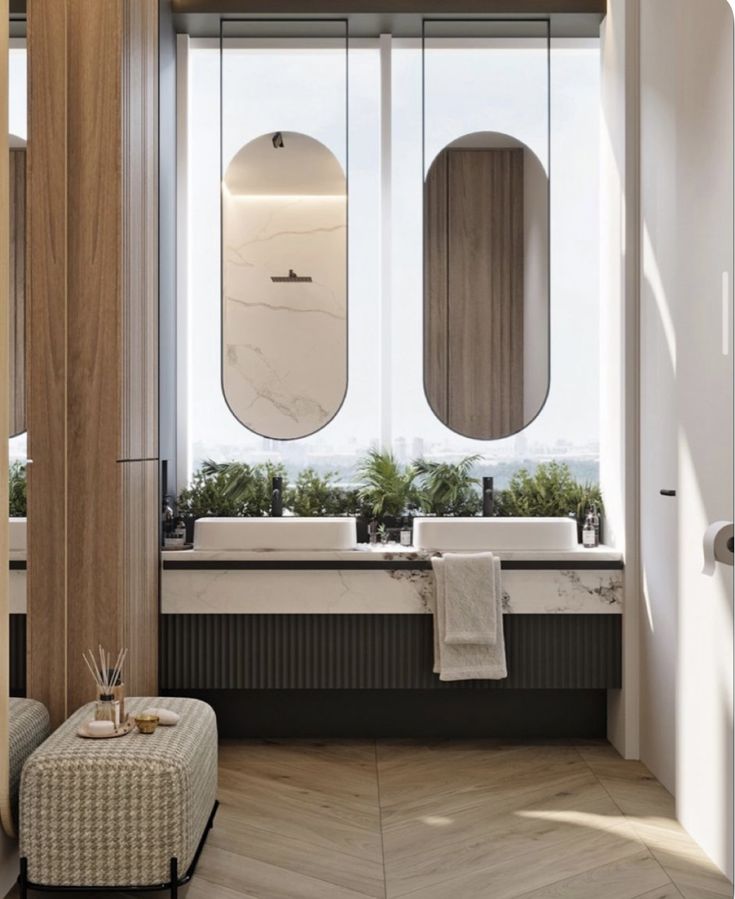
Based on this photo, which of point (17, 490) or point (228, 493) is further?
point (228, 493)

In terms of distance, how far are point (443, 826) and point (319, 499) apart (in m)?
1.49

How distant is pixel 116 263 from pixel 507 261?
179 cm

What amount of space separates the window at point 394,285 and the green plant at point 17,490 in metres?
1.44

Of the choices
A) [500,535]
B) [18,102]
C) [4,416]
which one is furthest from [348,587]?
[18,102]

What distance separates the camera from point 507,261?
4051 mm

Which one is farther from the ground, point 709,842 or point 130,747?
point 130,747

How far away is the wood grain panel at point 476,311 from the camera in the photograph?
4.04 m

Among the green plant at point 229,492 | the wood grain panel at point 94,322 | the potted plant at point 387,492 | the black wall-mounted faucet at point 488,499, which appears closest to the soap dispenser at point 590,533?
the black wall-mounted faucet at point 488,499

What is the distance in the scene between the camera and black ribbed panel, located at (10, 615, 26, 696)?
266 cm

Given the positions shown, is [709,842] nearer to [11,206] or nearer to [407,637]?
[407,637]

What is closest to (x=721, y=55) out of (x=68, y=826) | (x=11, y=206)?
(x=11, y=206)

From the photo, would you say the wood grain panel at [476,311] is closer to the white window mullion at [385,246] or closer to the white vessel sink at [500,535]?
the white window mullion at [385,246]

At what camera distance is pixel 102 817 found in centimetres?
231

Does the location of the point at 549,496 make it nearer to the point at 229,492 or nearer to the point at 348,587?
the point at 348,587
